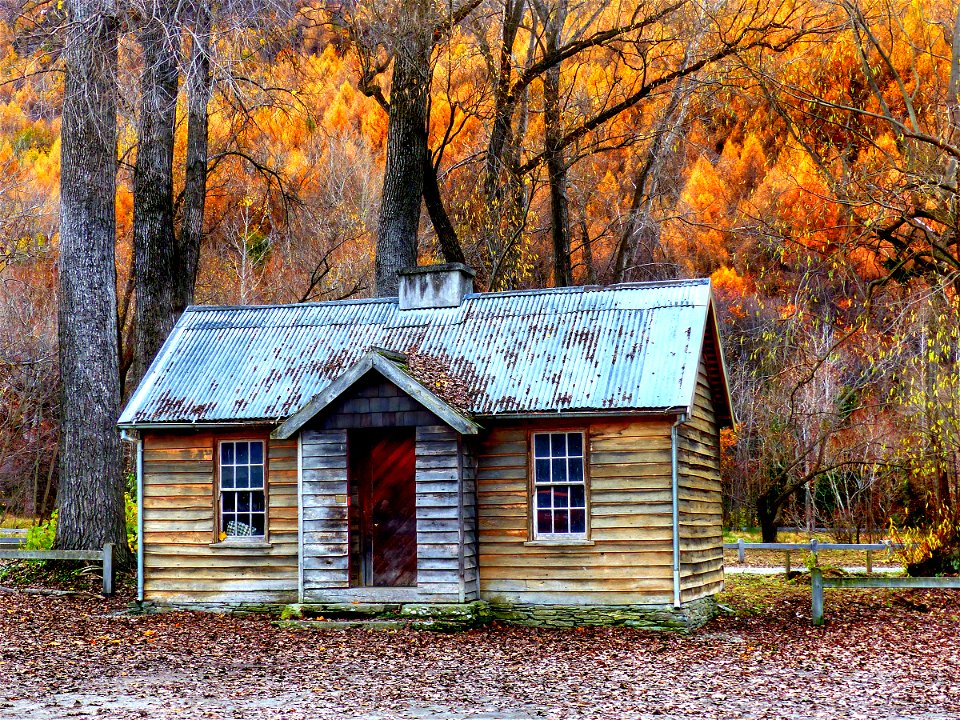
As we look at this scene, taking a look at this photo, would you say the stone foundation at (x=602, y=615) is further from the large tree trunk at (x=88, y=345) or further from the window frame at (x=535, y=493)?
the large tree trunk at (x=88, y=345)

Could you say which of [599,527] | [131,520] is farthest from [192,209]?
[599,527]

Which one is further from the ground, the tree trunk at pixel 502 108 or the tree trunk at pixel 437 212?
the tree trunk at pixel 502 108

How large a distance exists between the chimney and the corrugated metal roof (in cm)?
22

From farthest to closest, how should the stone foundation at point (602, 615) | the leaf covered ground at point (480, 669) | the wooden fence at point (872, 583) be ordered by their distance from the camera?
the stone foundation at point (602, 615) → the wooden fence at point (872, 583) → the leaf covered ground at point (480, 669)

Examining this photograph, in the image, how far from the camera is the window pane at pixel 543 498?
15.8 metres

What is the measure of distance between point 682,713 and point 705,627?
239 inches

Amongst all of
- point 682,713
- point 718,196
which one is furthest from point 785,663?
point 718,196

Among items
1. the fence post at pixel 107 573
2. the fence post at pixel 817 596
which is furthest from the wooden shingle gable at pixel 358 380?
the fence post at pixel 817 596

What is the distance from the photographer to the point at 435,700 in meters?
10.6

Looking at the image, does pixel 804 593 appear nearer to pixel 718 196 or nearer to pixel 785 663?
pixel 785 663

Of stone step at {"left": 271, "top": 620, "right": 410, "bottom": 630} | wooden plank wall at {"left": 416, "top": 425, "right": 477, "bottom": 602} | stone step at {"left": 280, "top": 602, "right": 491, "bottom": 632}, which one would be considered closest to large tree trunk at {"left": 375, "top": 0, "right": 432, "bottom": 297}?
wooden plank wall at {"left": 416, "top": 425, "right": 477, "bottom": 602}

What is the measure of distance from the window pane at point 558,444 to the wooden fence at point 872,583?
375cm

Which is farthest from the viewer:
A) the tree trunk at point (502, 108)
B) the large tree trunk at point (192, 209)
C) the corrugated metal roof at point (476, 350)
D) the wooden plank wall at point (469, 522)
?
the tree trunk at point (502, 108)

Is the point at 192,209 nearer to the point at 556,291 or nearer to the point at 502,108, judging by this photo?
the point at 502,108
